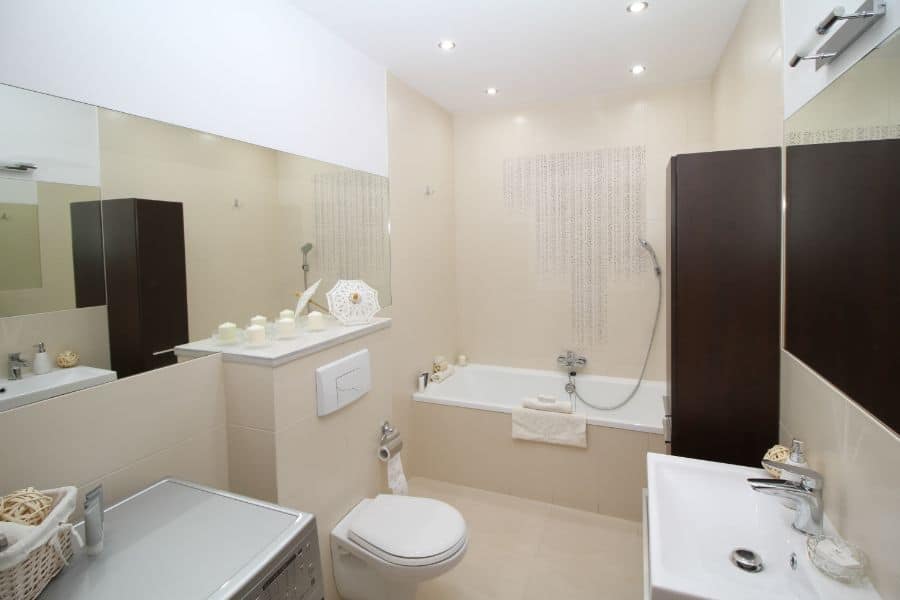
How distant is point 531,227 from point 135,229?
2734 mm

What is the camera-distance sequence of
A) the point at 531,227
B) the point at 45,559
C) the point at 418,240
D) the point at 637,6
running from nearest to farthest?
the point at 45,559, the point at 637,6, the point at 418,240, the point at 531,227

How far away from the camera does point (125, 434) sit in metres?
1.34

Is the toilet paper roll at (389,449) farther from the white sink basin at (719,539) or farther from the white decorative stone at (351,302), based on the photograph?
the white sink basin at (719,539)

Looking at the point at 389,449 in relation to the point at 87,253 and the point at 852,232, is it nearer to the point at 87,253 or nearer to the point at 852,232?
the point at 87,253

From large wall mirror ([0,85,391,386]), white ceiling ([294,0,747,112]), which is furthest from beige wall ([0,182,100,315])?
white ceiling ([294,0,747,112])

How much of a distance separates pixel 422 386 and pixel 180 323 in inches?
73.9

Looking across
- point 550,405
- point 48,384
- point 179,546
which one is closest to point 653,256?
point 550,405

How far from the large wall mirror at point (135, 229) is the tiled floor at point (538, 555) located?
162cm

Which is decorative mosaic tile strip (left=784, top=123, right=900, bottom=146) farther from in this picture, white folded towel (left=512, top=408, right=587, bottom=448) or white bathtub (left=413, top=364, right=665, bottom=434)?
white bathtub (left=413, top=364, right=665, bottom=434)

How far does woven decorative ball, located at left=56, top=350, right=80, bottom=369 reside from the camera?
4.09ft

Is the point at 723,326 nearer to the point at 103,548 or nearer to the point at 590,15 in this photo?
the point at 590,15

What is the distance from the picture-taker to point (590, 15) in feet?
7.34

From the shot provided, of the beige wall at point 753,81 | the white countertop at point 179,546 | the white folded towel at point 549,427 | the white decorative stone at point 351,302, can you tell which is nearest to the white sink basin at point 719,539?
the white countertop at point 179,546

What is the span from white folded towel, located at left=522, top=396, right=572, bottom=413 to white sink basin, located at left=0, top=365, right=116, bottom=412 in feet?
7.26
